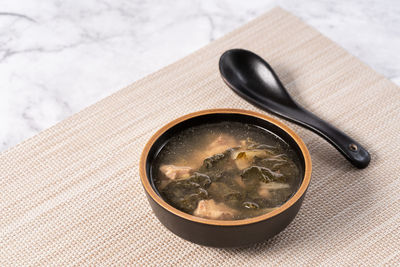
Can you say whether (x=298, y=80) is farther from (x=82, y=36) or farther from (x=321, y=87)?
(x=82, y=36)

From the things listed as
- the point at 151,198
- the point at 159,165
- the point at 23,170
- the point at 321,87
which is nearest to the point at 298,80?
the point at 321,87

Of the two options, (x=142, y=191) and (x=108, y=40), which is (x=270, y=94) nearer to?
(x=142, y=191)

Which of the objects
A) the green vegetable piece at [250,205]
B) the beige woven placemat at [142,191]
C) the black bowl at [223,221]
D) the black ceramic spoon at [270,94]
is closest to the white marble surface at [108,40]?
the beige woven placemat at [142,191]

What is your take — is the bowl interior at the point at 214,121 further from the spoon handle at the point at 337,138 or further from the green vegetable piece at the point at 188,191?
the spoon handle at the point at 337,138

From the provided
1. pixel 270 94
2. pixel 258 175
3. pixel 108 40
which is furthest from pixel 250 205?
pixel 108 40

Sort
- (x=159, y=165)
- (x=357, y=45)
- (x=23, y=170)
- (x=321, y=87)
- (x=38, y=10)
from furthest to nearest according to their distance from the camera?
(x=38, y=10), (x=357, y=45), (x=321, y=87), (x=23, y=170), (x=159, y=165)

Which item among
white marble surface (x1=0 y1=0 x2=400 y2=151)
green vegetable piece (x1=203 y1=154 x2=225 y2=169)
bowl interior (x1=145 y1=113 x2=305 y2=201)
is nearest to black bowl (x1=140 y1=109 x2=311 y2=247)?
bowl interior (x1=145 y1=113 x2=305 y2=201)
